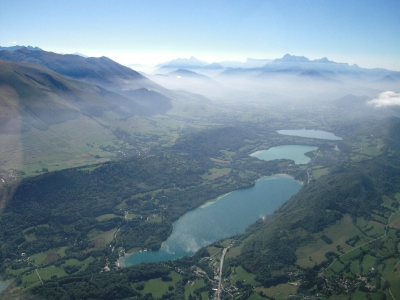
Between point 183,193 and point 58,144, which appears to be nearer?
point 183,193

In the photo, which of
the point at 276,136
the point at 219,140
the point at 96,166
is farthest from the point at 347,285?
the point at 276,136

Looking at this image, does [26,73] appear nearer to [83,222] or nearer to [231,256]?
[83,222]

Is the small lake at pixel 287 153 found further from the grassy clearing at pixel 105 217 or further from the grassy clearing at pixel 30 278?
the grassy clearing at pixel 30 278

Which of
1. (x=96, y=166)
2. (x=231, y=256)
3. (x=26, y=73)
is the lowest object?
(x=231, y=256)

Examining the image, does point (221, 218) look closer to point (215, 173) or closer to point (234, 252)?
point (234, 252)

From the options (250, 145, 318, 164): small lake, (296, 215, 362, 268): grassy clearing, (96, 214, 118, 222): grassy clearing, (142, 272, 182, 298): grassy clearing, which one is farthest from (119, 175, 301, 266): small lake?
(250, 145, 318, 164): small lake

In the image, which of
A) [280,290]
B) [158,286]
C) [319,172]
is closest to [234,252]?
[280,290]

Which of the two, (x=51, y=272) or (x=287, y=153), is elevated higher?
(x=287, y=153)
